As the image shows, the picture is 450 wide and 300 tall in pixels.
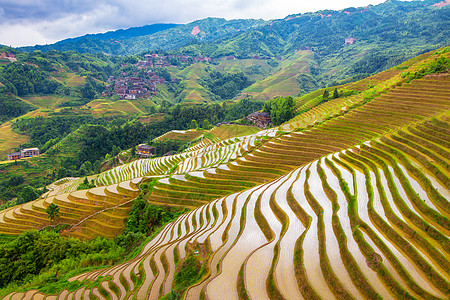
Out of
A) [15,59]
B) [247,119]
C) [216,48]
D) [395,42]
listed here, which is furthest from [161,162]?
[216,48]

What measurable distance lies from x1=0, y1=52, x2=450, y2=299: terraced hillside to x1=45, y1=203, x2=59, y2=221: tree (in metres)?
1.34

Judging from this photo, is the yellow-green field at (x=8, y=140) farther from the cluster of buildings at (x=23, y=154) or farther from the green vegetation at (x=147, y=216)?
the green vegetation at (x=147, y=216)

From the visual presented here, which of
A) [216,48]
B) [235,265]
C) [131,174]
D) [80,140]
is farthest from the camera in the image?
[216,48]

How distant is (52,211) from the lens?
23828 millimetres

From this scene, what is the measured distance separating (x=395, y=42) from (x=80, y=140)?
17221 centimetres

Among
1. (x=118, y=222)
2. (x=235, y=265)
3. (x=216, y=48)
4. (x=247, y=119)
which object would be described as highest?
(x=216, y=48)

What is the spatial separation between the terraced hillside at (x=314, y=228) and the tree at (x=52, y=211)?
1.34 meters

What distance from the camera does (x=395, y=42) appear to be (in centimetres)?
14088

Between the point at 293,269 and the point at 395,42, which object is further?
the point at 395,42

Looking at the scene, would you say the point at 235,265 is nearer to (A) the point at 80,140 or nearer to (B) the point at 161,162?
(B) the point at 161,162

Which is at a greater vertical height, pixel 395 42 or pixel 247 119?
pixel 395 42

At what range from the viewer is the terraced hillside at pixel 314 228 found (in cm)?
909

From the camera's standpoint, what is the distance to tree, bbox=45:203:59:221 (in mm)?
23656

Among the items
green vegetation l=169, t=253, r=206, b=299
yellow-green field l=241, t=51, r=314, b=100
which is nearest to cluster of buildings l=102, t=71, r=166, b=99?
yellow-green field l=241, t=51, r=314, b=100
